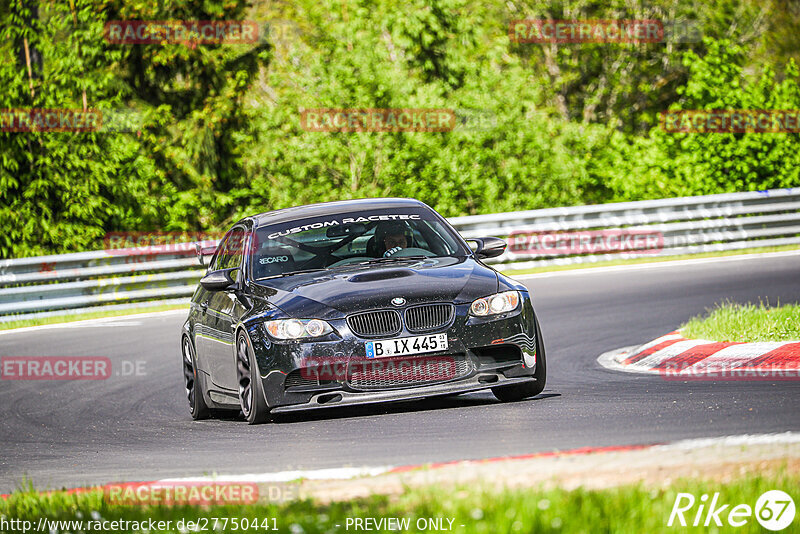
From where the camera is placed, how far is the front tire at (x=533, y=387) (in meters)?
8.77

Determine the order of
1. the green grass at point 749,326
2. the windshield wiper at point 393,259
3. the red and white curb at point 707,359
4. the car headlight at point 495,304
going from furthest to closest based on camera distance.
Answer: the green grass at point 749,326 → the red and white curb at point 707,359 → the windshield wiper at point 393,259 → the car headlight at point 495,304

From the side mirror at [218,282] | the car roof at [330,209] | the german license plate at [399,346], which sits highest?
the car roof at [330,209]

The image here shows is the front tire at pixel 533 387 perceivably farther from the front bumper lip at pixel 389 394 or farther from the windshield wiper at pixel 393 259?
the windshield wiper at pixel 393 259

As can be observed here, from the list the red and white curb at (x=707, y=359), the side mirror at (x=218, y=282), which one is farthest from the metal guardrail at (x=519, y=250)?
the side mirror at (x=218, y=282)

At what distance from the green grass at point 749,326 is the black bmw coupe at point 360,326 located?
256cm

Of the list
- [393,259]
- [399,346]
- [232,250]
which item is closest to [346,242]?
[393,259]

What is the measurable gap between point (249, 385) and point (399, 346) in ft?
3.70

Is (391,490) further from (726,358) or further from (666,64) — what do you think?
(666,64)

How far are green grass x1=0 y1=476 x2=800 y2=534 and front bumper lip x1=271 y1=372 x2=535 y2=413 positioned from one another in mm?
2908

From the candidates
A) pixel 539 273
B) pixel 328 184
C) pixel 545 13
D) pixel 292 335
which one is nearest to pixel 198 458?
pixel 292 335

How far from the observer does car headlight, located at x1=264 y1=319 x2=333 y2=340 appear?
8203mm

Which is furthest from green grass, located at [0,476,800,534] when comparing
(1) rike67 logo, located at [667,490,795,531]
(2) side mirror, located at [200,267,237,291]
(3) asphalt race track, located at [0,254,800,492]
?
(2) side mirror, located at [200,267,237,291]

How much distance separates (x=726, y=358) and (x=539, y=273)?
1058 cm

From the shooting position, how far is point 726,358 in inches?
401
